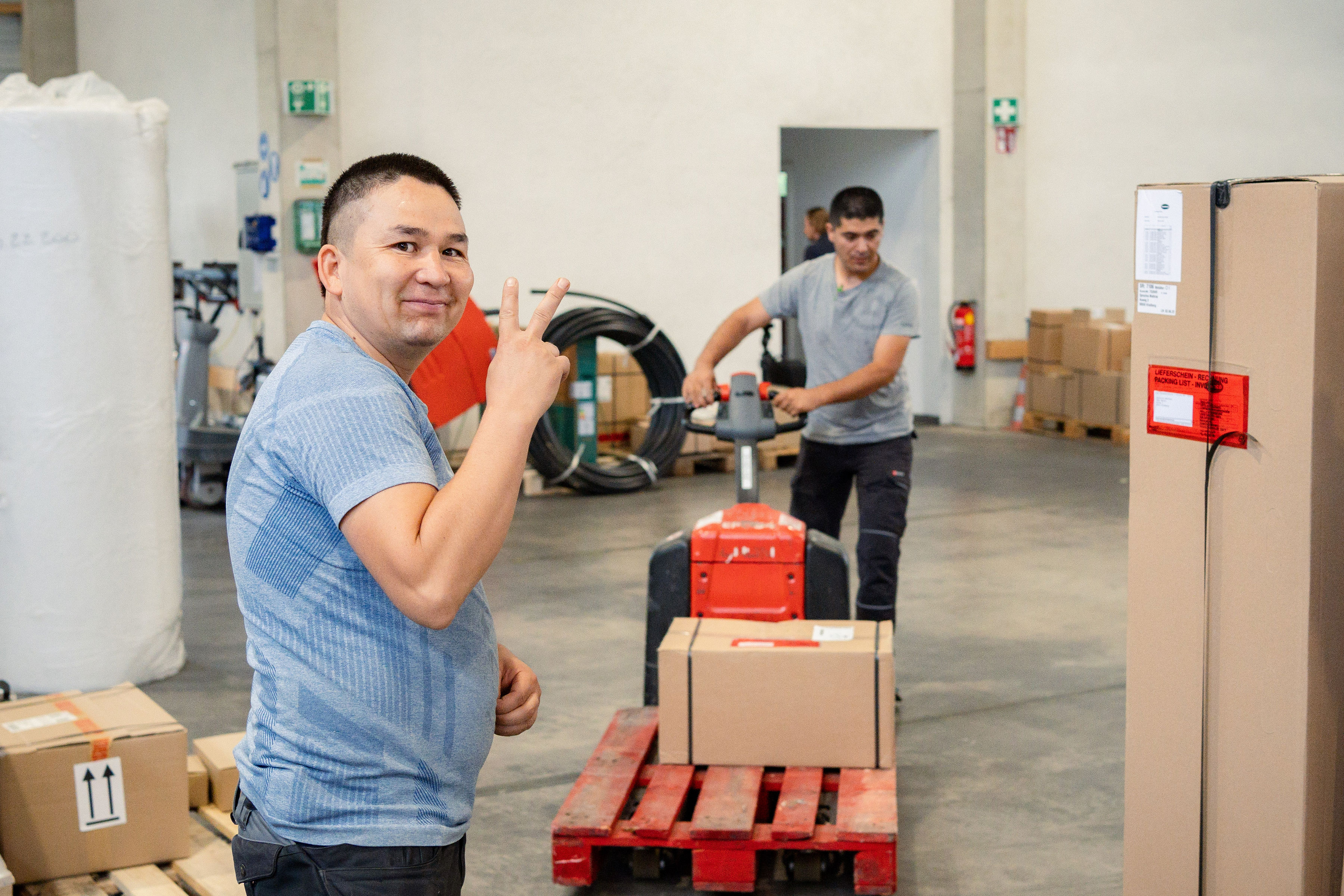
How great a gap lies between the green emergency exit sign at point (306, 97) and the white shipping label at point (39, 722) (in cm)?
690

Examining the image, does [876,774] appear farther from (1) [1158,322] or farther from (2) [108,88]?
(2) [108,88]

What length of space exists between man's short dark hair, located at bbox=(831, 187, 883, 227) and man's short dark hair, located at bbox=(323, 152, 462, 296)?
294cm

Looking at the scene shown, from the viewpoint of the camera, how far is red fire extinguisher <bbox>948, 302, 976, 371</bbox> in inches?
490

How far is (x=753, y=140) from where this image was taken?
11.3m

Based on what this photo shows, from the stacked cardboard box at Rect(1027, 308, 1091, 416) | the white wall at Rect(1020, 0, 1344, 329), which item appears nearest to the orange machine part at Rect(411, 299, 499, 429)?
the stacked cardboard box at Rect(1027, 308, 1091, 416)

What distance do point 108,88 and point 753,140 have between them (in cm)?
709

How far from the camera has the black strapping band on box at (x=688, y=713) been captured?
3580mm

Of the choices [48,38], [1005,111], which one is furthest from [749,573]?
[48,38]

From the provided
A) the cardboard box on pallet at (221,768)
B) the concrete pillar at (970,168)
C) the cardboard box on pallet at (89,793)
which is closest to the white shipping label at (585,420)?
the concrete pillar at (970,168)

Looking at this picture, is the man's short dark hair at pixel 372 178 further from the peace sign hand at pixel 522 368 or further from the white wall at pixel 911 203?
the white wall at pixel 911 203

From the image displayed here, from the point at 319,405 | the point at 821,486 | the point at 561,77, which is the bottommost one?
the point at 821,486

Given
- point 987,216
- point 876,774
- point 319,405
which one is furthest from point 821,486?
point 987,216

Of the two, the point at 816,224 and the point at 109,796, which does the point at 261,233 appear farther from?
the point at 109,796

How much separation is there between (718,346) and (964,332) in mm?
8191
